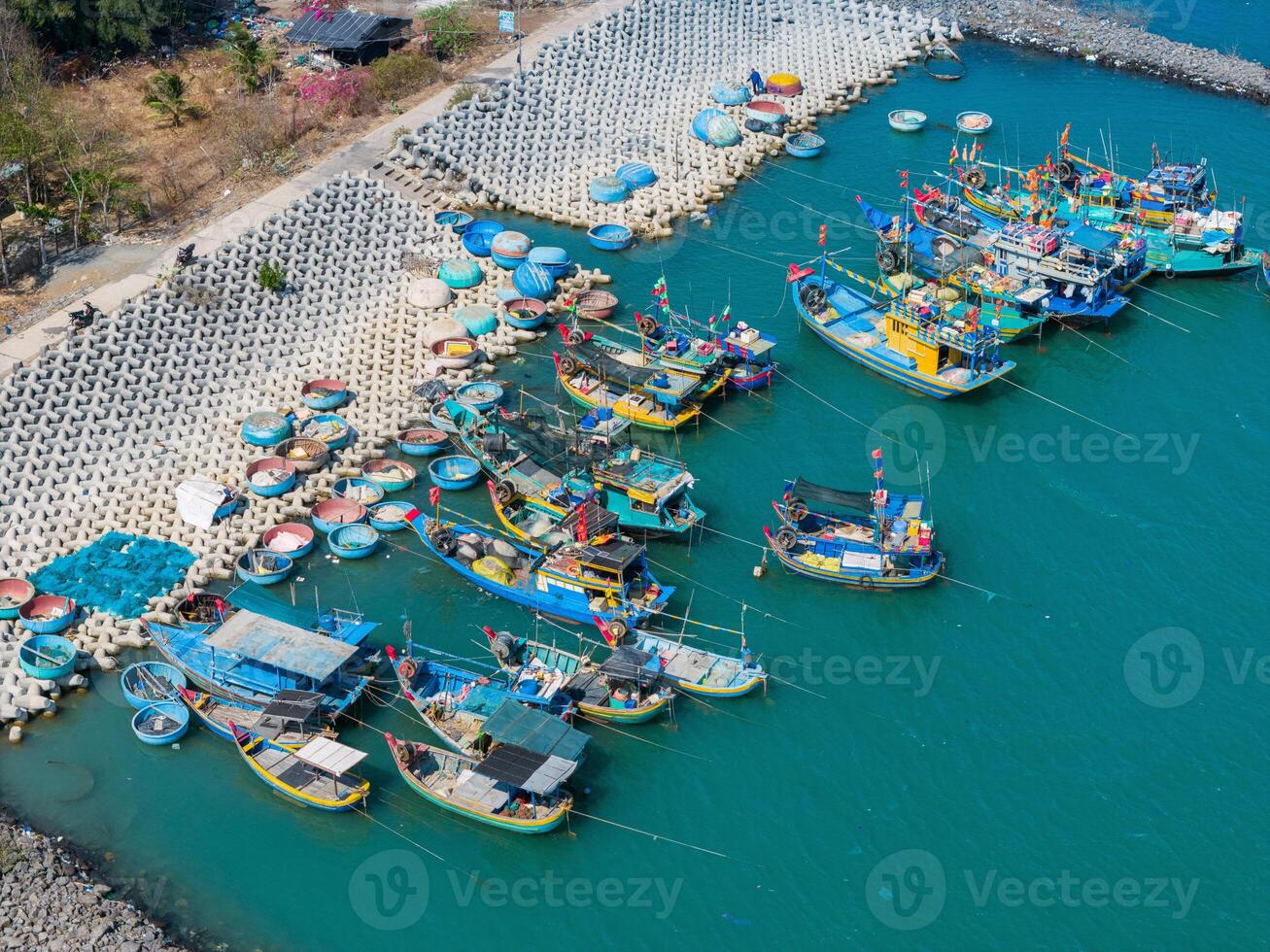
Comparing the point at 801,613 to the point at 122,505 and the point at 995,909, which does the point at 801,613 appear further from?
the point at 122,505

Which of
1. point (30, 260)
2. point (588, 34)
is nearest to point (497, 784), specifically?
point (30, 260)

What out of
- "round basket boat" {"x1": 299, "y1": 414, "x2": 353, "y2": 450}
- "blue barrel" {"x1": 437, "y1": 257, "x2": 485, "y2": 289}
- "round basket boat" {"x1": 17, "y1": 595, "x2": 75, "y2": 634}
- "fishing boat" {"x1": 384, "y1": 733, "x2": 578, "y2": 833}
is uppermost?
"blue barrel" {"x1": 437, "y1": 257, "x2": 485, "y2": 289}

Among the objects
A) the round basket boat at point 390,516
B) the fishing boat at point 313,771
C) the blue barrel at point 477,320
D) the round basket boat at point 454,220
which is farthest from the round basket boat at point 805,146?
the fishing boat at point 313,771

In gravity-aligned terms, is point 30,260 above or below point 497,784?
above

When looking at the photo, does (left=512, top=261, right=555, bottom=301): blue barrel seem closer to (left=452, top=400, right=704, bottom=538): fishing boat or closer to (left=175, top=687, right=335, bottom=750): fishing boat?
(left=452, top=400, right=704, bottom=538): fishing boat

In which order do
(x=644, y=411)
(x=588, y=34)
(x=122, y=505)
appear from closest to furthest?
1. (x=122, y=505)
2. (x=644, y=411)
3. (x=588, y=34)

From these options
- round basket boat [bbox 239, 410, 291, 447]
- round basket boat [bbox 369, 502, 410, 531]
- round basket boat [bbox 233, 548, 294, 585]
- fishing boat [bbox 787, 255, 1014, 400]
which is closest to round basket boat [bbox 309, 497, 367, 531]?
round basket boat [bbox 369, 502, 410, 531]
